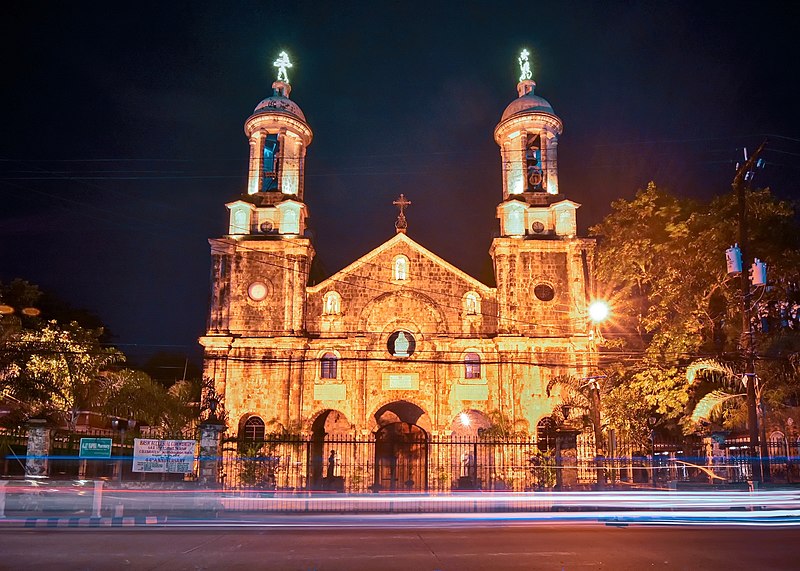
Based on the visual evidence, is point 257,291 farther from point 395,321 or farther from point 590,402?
point 590,402

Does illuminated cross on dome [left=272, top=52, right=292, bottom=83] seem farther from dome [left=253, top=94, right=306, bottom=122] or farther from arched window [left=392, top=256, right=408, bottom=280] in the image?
arched window [left=392, top=256, right=408, bottom=280]

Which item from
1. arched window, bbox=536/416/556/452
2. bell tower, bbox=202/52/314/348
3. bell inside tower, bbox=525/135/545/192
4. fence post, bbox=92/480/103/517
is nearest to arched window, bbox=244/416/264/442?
bell tower, bbox=202/52/314/348

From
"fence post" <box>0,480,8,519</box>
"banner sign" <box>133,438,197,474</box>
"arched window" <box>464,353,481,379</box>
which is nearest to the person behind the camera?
"fence post" <box>0,480,8,519</box>

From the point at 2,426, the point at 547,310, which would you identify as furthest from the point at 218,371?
the point at 547,310

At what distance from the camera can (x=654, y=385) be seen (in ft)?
68.6

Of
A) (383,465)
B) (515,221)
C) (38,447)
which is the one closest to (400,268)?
(515,221)

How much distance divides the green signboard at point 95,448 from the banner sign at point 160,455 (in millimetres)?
622

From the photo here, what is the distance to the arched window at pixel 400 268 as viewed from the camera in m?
29.0

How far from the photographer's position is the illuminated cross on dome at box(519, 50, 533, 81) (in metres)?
32.3

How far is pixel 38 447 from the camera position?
53.2ft

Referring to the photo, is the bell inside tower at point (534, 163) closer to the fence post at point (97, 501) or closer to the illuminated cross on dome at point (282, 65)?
the illuminated cross on dome at point (282, 65)

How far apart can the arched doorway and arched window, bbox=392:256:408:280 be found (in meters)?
5.31

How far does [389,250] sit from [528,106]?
8.83 m

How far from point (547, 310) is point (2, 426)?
19573 mm
